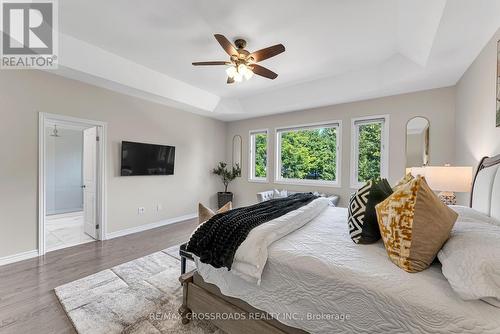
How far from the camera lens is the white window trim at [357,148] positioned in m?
3.75

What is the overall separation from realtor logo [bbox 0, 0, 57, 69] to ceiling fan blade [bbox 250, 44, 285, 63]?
6.91 ft

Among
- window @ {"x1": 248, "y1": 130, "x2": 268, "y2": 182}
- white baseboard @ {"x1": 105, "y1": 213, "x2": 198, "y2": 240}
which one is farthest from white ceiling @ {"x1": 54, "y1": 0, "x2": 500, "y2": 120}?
white baseboard @ {"x1": 105, "y1": 213, "x2": 198, "y2": 240}

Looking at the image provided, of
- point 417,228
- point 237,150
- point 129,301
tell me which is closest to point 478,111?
point 417,228

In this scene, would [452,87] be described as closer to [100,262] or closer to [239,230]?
[239,230]

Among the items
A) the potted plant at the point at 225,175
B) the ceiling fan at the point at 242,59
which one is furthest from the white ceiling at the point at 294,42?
the potted plant at the point at 225,175

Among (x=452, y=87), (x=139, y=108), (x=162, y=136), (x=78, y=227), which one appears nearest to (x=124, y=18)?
(x=139, y=108)

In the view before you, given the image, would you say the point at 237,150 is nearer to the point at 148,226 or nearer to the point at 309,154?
the point at 309,154

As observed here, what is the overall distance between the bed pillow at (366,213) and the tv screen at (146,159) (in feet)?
12.5

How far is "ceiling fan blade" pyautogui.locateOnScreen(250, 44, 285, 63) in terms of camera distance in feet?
7.31

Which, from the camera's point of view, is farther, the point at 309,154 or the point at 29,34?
the point at 309,154

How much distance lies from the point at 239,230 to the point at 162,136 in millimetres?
3638

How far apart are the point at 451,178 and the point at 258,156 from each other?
387 cm

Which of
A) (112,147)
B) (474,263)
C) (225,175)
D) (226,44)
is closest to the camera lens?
(474,263)

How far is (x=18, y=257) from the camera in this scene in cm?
280
